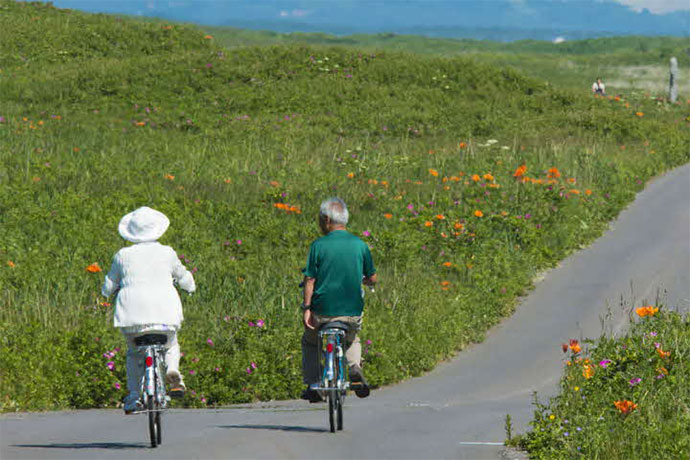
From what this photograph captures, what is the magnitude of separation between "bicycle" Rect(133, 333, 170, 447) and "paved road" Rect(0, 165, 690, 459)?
0.20 metres

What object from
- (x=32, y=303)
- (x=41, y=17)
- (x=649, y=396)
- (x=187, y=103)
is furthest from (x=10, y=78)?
(x=649, y=396)

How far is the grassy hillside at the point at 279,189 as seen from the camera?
11078 mm

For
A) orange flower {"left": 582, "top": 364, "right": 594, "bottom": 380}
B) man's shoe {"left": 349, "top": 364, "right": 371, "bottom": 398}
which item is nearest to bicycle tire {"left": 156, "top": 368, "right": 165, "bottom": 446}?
man's shoe {"left": 349, "top": 364, "right": 371, "bottom": 398}

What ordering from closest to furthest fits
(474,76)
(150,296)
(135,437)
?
(150,296) < (135,437) < (474,76)

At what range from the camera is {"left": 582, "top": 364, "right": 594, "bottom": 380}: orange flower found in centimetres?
753

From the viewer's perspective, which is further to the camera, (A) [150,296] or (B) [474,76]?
(B) [474,76]

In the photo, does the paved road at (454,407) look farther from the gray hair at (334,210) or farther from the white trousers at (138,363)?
the gray hair at (334,210)

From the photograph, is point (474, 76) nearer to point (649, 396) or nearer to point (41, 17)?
point (41, 17)

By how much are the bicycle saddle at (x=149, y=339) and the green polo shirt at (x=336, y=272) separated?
4.47 feet

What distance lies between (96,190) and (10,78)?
18111mm

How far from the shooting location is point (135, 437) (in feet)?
25.5

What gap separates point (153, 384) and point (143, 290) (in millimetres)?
758

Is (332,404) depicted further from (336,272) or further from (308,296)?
(336,272)

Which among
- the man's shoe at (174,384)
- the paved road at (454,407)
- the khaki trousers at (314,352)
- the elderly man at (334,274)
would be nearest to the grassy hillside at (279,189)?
the paved road at (454,407)
